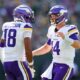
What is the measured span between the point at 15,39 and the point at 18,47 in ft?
0.43

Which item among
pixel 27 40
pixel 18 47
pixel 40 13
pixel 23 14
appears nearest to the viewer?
pixel 27 40

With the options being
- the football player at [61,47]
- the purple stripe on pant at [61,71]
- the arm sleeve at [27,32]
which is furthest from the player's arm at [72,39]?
the arm sleeve at [27,32]

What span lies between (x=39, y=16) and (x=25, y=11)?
15.5 feet

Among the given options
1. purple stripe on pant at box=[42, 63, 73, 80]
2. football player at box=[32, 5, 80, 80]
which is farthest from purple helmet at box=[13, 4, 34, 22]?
purple stripe on pant at box=[42, 63, 73, 80]

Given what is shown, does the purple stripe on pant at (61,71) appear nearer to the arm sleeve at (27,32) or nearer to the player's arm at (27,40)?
the player's arm at (27,40)

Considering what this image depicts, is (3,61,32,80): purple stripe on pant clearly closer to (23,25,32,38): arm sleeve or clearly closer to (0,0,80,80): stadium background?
(23,25,32,38): arm sleeve

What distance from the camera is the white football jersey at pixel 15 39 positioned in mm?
7348

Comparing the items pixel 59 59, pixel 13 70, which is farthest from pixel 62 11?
pixel 13 70

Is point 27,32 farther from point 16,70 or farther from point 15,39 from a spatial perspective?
point 16,70

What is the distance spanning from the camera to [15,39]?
7.38 m

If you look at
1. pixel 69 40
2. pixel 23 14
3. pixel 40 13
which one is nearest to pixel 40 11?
pixel 40 13

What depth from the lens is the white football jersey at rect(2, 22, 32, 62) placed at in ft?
24.1

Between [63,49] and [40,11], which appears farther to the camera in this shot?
[40,11]

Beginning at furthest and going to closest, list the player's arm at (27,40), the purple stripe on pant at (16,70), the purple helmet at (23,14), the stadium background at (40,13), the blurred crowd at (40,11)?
the blurred crowd at (40,11) → the stadium background at (40,13) → the purple helmet at (23,14) → the purple stripe on pant at (16,70) → the player's arm at (27,40)
